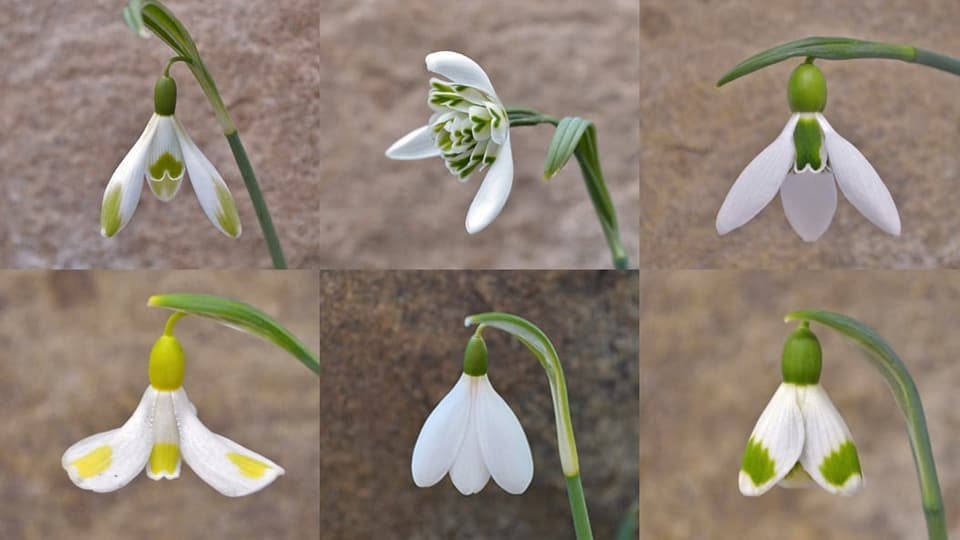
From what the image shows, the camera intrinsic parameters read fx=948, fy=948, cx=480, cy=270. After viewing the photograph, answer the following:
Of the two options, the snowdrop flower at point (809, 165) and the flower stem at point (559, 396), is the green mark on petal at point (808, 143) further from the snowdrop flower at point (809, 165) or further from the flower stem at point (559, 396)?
the flower stem at point (559, 396)

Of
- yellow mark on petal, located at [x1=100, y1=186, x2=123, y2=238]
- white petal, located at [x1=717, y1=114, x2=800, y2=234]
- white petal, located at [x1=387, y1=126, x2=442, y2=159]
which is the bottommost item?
yellow mark on petal, located at [x1=100, y1=186, x2=123, y2=238]

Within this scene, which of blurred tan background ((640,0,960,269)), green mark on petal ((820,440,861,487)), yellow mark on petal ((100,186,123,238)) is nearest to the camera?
green mark on petal ((820,440,861,487))

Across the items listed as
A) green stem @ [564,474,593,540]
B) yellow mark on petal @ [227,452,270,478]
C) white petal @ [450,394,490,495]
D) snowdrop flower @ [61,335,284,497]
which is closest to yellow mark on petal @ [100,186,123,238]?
snowdrop flower @ [61,335,284,497]

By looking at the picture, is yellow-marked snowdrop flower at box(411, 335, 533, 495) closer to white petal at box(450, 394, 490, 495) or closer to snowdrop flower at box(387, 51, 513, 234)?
white petal at box(450, 394, 490, 495)

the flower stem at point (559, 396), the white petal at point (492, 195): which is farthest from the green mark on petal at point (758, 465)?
the white petal at point (492, 195)

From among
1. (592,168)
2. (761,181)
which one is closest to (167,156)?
(592,168)

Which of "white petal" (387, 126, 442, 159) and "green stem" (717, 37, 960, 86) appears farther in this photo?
"white petal" (387, 126, 442, 159)

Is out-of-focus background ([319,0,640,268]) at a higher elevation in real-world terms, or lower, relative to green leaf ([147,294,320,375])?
higher
